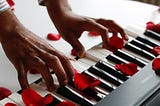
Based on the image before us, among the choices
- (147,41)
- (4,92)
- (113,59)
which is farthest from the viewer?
(147,41)

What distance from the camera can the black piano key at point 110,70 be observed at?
1.16m

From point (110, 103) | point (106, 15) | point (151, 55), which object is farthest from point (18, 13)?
point (110, 103)

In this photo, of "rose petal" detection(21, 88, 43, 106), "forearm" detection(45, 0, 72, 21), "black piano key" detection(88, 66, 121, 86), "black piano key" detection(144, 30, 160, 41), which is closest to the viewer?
"rose petal" detection(21, 88, 43, 106)

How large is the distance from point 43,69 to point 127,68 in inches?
11.0

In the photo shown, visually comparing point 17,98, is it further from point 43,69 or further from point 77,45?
point 77,45

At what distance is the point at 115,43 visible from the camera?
129 centimetres

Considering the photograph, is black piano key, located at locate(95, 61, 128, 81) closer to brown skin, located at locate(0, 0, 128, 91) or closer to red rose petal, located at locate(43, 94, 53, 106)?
brown skin, located at locate(0, 0, 128, 91)

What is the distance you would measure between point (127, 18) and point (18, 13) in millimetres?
426

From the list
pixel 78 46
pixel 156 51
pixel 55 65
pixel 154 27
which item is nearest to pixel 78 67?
pixel 78 46

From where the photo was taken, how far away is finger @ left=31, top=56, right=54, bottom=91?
1021 mm

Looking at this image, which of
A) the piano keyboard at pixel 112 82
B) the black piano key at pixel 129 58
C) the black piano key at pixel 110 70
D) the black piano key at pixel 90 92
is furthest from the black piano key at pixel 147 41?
the black piano key at pixel 90 92

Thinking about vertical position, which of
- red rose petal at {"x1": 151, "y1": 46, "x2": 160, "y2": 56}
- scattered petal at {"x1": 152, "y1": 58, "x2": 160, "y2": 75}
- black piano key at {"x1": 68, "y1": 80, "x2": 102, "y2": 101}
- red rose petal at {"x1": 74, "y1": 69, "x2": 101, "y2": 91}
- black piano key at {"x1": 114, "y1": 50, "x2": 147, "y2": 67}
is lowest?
red rose petal at {"x1": 151, "y1": 46, "x2": 160, "y2": 56}

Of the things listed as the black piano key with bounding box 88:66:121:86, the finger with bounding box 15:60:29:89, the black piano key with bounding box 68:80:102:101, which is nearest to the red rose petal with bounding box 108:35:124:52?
the black piano key with bounding box 88:66:121:86

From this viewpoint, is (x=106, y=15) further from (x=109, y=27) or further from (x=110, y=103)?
(x=110, y=103)
